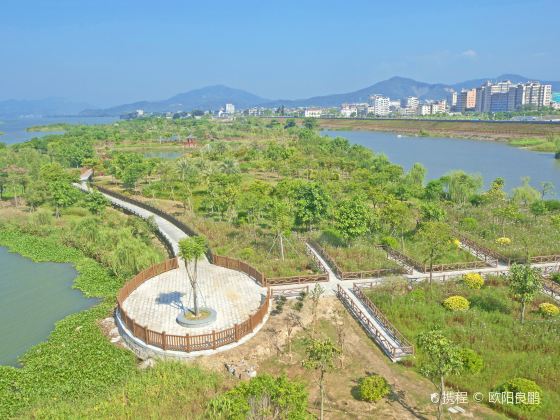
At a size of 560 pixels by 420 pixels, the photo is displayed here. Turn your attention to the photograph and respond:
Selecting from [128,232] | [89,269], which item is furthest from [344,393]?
[128,232]

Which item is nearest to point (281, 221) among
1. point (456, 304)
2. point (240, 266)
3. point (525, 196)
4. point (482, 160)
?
point (240, 266)

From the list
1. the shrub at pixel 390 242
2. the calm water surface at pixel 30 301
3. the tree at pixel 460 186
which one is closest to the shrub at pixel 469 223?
the shrub at pixel 390 242

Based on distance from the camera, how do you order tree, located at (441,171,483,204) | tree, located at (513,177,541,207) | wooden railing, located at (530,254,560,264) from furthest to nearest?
1. tree, located at (441,171,483,204)
2. tree, located at (513,177,541,207)
3. wooden railing, located at (530,254,560,264)

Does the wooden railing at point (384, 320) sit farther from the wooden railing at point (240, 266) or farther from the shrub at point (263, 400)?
the shrub at point (263, 400)

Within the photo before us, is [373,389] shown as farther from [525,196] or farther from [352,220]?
[525,196]

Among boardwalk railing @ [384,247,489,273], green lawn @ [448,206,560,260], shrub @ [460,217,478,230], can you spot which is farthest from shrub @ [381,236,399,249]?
shrub @ [460,217,478,230]

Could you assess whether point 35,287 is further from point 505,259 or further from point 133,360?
point 505,259

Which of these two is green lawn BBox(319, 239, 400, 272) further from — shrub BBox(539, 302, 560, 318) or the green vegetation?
shrub BBox(539, 302, 560, 318)

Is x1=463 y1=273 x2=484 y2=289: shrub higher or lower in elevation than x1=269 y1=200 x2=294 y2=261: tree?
lower
